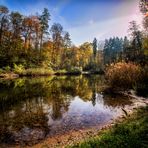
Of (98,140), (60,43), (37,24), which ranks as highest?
(37,24)

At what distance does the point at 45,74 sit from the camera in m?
47.1

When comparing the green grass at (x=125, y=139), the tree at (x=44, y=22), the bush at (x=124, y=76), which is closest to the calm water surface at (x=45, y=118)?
the green grass at (x=125, y=139)

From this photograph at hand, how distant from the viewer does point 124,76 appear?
1820 cm

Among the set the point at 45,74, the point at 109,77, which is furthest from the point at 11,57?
the point at 109,77

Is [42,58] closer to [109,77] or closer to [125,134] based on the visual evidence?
[109,77]

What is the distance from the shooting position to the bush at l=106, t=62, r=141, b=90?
59.0 feet

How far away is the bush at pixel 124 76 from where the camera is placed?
18.0 meters

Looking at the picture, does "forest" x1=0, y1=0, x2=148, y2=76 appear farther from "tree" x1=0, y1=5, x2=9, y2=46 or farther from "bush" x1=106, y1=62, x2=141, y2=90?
"bush" x1=106, y1=62, x2=141, y2=90

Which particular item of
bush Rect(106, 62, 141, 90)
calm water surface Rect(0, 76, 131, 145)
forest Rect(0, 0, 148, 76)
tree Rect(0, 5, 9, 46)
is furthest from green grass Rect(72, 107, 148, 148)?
tree Rect(0, 5, 9, 46)

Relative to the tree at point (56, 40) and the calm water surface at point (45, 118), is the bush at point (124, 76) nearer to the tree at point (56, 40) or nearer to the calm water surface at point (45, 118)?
the calm water surface at point (45, 118)

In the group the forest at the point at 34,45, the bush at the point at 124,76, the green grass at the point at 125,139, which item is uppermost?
the forest at the point at 34,45

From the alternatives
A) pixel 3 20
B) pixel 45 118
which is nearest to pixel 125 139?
pixel 45 118

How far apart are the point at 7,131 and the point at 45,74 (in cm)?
3855

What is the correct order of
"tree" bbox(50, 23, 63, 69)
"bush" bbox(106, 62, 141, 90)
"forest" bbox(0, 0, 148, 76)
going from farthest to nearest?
"tree" bbox(50, 23, 63, 69)
"forest" bbox(0, 0, 148, 76)
"bush" bbox(106, 62, 141, 90)
